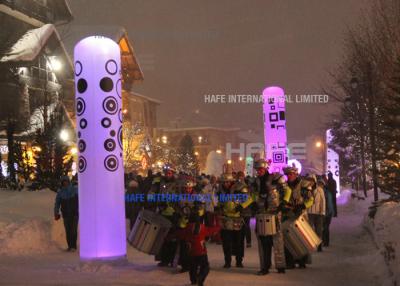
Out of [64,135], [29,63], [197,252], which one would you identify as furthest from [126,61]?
[197,252]

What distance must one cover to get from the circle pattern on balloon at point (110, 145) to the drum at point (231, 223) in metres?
2.93

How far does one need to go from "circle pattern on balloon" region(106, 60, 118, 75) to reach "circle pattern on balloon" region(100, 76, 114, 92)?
0.18 meters

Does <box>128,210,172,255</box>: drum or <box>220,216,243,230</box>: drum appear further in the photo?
<box>220,216,243,230</box>: drum

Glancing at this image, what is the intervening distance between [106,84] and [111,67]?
0.42 meters

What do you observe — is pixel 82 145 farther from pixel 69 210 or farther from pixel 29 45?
pixel 29 45

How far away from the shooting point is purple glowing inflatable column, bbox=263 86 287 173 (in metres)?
22.7

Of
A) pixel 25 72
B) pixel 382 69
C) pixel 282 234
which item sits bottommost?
pixel 282 234

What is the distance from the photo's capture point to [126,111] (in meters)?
54.9

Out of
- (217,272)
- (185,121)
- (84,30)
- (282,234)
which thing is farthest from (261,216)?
(185,121)

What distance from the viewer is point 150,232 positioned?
11.0 m

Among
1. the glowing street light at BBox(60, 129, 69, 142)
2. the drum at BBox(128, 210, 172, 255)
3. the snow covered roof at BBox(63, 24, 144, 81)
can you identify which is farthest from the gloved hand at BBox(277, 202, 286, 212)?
the snow covered roof at BBox(63, 24, 144, 81)

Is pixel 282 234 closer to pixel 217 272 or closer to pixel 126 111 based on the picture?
pixel 217 272

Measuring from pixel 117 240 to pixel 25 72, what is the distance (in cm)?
2819

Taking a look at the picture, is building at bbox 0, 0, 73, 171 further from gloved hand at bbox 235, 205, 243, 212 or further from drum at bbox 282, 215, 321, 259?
drum at bbox 282, 215, 321, 259
